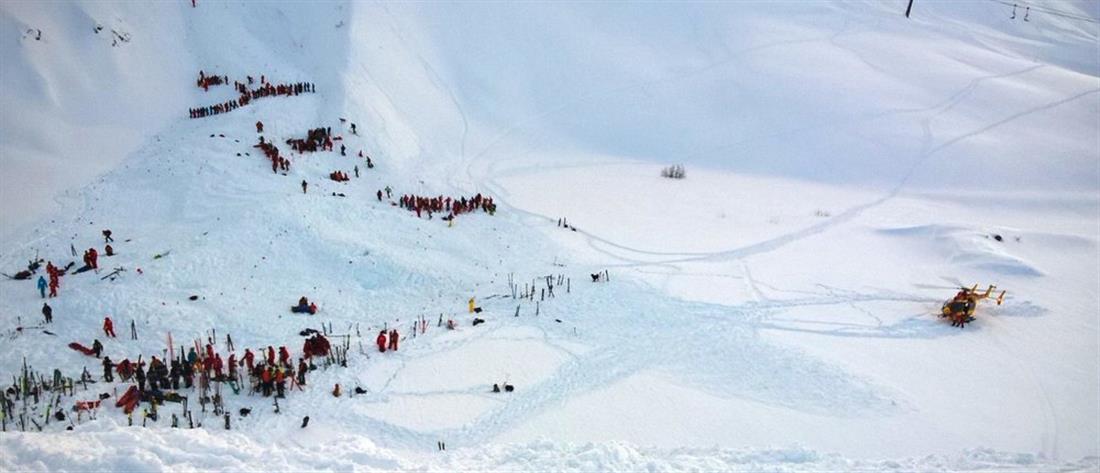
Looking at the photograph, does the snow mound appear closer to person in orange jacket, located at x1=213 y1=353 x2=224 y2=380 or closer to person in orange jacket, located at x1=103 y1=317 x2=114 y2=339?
person in orange jacket, located at x1=213 y1=353 x2=224 y2=380

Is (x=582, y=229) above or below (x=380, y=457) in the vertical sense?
above

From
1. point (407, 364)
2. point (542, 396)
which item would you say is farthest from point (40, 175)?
point (542, 396)

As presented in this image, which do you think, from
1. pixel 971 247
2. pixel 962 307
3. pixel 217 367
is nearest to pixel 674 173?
pixel 971 247

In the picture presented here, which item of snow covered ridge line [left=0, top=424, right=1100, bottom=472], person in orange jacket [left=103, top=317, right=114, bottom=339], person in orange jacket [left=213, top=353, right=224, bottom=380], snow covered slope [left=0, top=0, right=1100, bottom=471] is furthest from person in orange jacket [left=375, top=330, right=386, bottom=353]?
person in orange jacket [left=103, top=317, right=114, bottom=339]

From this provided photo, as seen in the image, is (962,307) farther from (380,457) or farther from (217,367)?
(217,367)

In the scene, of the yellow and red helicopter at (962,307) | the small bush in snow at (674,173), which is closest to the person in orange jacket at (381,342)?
the yellow and red helicopter at (962,307)

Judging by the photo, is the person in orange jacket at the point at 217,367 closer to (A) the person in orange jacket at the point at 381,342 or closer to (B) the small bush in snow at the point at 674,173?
(A) the person in orange jacket at the point at 381,342

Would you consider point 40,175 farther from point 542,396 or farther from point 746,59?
point 746,59
